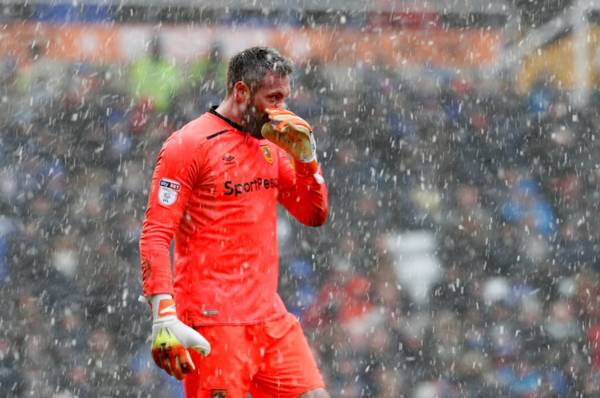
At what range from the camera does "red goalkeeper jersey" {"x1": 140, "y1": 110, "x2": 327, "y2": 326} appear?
3.37 metres

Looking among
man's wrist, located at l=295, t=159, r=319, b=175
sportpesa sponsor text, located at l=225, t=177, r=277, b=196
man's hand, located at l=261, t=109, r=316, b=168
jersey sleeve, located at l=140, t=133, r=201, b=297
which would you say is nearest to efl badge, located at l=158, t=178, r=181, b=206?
jersey sleeve, located at l=140, t=133, r=201, b=297

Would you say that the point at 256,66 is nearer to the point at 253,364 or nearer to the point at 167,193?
the point at 167,193

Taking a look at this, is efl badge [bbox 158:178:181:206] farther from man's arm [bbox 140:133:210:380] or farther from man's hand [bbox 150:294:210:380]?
man's hand [bbox 150:294:210:380]

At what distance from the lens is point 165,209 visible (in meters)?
3.31

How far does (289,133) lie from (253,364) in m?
0.75

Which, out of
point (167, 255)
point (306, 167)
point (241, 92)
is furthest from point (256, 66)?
point (167, 255)

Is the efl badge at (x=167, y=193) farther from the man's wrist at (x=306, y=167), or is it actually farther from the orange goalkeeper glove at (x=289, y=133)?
the man's wrist at (x=306, y=167)

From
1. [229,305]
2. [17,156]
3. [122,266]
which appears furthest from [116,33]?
[229,305]

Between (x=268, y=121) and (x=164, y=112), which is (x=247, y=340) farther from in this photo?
(x=164, y=112)

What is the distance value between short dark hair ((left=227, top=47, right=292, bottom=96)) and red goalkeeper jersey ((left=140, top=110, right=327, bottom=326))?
0.16 m

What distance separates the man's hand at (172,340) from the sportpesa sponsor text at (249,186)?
0.42 m

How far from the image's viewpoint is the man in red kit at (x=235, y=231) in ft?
11.0

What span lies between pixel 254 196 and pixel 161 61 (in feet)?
9.82

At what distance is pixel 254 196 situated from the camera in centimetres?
349
